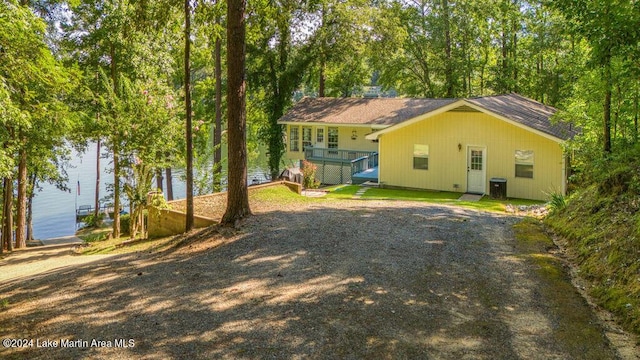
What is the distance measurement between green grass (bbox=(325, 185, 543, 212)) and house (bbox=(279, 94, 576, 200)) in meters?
0.70

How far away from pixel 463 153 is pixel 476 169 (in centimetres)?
89

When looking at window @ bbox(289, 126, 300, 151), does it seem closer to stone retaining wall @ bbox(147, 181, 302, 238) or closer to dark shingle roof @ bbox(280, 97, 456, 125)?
dark shingle roof @ bbox(280, 97, 456, 125)

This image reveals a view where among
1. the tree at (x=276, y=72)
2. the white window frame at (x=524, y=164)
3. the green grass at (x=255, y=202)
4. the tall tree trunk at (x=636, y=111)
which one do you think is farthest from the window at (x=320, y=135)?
the tall tree trunk at (x=636, y=111)

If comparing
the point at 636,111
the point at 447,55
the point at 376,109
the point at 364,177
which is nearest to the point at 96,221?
the point at 364,177

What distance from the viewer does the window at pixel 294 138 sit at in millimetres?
31281

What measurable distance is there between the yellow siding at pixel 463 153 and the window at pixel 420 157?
0.17 meters

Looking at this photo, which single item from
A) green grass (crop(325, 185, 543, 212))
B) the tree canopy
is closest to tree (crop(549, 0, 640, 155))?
the tree canopy

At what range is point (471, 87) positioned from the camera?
39.2 meters

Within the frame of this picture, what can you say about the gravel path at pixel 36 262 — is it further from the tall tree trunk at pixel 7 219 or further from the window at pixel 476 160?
the window at pixel 476 160

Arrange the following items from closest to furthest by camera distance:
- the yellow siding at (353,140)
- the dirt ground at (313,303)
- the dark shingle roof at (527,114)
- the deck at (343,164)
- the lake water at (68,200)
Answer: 1. the dirt ground at (313,303)
2. the dark shingle roof at (527,114)
3. the deck at (343,164)
4. the yellow siding at (353,140)
5. the lake water at (68,200)

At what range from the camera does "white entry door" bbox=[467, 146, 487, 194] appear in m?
21.6

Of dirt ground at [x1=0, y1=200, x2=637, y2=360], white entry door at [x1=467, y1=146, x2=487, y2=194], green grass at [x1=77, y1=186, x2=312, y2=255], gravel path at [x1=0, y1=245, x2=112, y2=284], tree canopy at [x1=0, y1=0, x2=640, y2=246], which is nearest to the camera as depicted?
dirt ground at [x1=0, y1=200, x2=637, y2=360]

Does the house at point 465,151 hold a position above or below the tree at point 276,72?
below

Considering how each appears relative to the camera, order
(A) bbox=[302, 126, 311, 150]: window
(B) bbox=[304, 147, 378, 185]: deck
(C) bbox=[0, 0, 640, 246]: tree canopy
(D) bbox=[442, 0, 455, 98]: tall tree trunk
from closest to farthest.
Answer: (C) bbox=[0, 0, 640, 246]: tree canopy < (B) bbox=[304, 147, 378, 185]: deck < (A) bbox=[302, 126, 311, 150]: window < (D) bbox=[442, 0, 455, 98]: tall tree trunk
